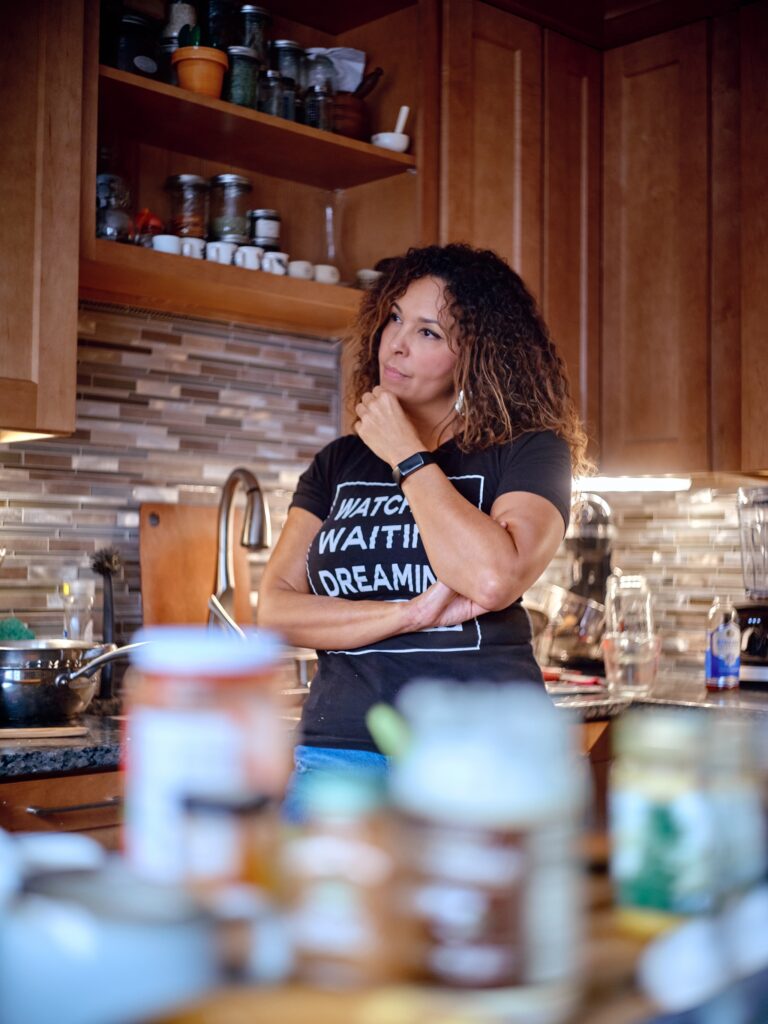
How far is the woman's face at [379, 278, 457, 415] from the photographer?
1.97 metres

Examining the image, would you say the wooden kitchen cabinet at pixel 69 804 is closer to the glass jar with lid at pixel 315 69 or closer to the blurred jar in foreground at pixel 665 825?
the blurred jar in foreground at pixel 665 825

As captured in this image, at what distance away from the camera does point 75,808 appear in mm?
1844

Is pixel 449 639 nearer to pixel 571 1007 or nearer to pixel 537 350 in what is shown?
pixel 537 350

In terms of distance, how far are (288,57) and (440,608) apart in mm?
1455

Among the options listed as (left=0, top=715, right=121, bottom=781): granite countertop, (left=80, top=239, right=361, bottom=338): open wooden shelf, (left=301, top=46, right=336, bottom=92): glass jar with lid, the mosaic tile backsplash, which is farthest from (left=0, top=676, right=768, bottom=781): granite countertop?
(left=301, top=46, right=336, bottom=92): glass jar with lid

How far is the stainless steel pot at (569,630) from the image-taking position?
2.97m

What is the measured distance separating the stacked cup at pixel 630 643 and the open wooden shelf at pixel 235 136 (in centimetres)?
109

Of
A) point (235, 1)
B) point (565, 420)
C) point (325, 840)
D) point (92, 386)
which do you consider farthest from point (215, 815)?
point (235, 1)

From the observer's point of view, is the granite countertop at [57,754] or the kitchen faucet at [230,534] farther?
the kitchen faucet at [230,534]

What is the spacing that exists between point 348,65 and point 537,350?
3.52 ft

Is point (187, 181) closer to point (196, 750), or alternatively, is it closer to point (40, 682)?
point (40, 682)

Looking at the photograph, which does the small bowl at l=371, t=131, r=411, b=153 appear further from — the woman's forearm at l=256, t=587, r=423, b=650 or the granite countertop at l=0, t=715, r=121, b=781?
the granite countertop at l=0, t=715, r=121, b=781

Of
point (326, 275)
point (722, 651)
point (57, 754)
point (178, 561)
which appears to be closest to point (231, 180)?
point (326, 275)

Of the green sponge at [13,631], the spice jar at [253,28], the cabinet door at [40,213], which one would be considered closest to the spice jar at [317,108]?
the spice jar at [253,28]
